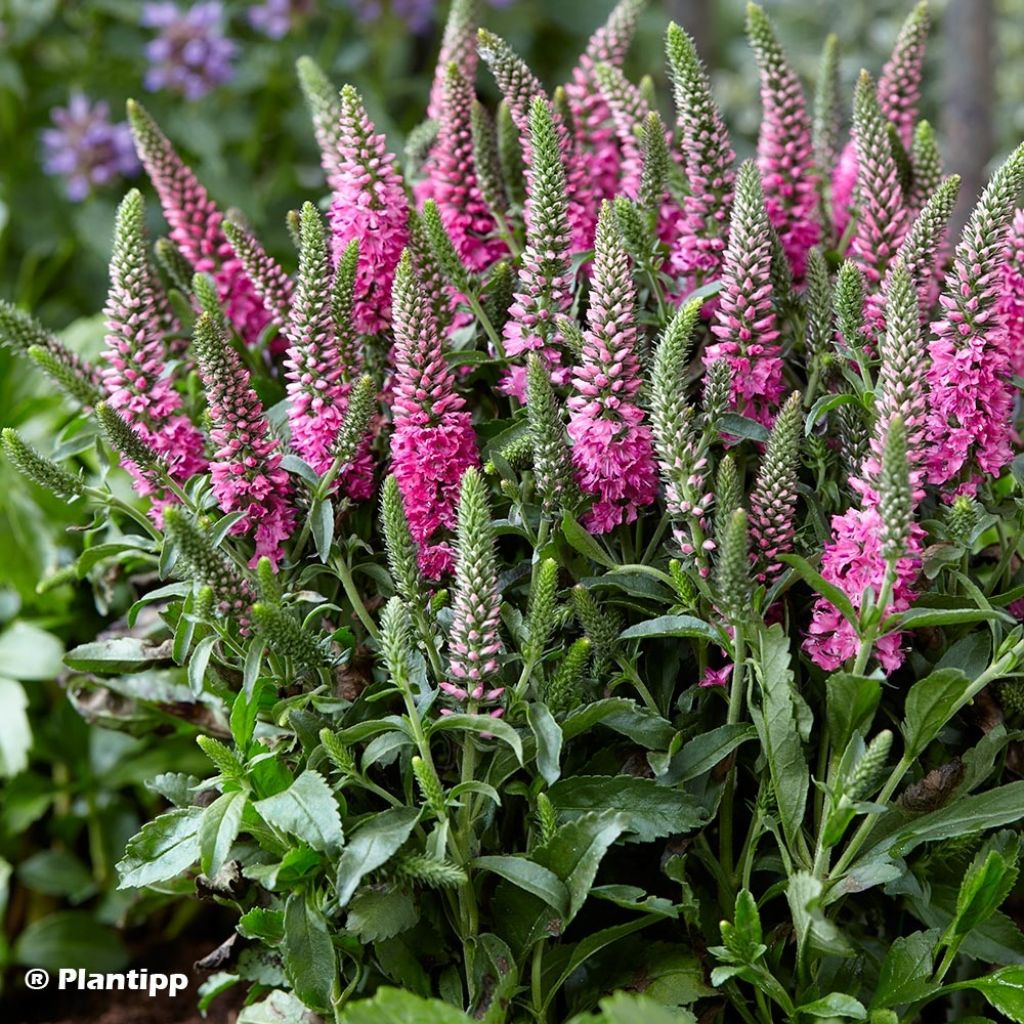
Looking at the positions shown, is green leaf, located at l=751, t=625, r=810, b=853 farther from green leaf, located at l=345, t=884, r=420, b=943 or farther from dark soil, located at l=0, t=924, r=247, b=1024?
dark soil, located at l=0, t=924, r=247, b=1024

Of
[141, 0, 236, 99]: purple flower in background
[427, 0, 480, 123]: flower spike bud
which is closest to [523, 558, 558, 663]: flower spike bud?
[427, 0, 480, 123]: flower spike bud

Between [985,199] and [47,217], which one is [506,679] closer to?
[985,199]

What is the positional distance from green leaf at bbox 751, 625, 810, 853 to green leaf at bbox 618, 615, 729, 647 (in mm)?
42

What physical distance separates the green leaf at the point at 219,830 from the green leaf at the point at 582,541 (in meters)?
0.38

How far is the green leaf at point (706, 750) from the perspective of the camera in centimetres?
116

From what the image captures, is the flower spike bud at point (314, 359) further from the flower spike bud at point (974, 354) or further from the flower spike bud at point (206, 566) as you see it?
the flower spike bud at point (974, 354)

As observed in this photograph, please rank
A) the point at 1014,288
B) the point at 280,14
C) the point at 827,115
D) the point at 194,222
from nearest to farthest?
1. the point at 1014,288
2. the point at 194,222
3. the point at 827,115
4. the point at 280,14

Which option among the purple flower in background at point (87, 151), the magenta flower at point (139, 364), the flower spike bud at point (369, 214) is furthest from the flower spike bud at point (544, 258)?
the purple flower in background at point (87, 151)

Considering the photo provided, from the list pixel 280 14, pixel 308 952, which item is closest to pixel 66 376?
pixel 308 952

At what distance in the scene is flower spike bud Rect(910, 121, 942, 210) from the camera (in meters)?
1.42

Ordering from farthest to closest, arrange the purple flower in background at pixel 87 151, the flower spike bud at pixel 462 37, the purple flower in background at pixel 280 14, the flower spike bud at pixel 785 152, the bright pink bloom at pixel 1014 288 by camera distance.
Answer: the purple flower in background at pixel 280 14 → the purple flower in background at pixel 87 151 → the flower spike bud at pixel 462 37 → the flower spike bud at pixel 785 152 → the bright pink bloom at pixel 1014 288

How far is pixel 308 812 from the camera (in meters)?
1.07

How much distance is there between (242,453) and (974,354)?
688mm

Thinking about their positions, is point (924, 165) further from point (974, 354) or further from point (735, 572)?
point (735, 572)
